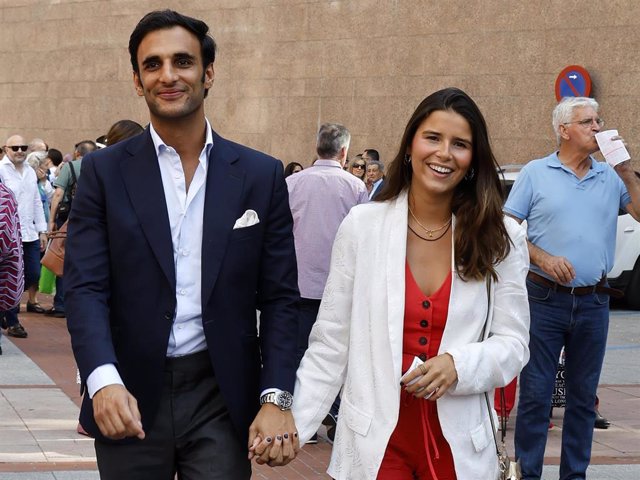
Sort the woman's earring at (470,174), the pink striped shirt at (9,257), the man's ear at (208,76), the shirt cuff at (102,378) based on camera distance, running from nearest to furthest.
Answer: the shirt cuff at (102,378) → the man's ear at (208,76) → the woman's earring at (470,174) → the pink striped shirt at (9,257)

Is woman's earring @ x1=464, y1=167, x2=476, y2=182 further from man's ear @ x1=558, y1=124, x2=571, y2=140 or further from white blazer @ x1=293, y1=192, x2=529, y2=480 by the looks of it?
man's ear @ x1=558, y1=124, x2=571, y2=140

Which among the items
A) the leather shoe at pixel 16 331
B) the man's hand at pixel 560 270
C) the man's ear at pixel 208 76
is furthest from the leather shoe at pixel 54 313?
the man's ear at pixel 208 76

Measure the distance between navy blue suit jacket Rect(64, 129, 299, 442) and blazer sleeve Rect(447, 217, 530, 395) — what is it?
0.54m

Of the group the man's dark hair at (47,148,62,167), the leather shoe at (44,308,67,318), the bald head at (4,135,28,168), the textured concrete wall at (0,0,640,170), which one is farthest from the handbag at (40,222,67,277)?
the textured concrete wall at (0,0,640,170)

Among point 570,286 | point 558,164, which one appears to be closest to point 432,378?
point 570,286

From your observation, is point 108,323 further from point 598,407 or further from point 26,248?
point 26,248

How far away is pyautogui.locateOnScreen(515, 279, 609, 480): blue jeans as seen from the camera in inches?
283

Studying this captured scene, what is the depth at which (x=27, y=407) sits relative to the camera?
9414mm

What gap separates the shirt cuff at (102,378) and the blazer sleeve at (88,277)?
1 cm

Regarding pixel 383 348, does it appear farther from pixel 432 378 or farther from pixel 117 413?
pixel 117 413

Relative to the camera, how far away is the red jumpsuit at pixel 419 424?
4.05m

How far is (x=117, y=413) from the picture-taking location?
365cm

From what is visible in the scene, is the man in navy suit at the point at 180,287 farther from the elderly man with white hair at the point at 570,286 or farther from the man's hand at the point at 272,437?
the elderly man with white hair at the point at 570,286

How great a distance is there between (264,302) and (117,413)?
0.65 m
